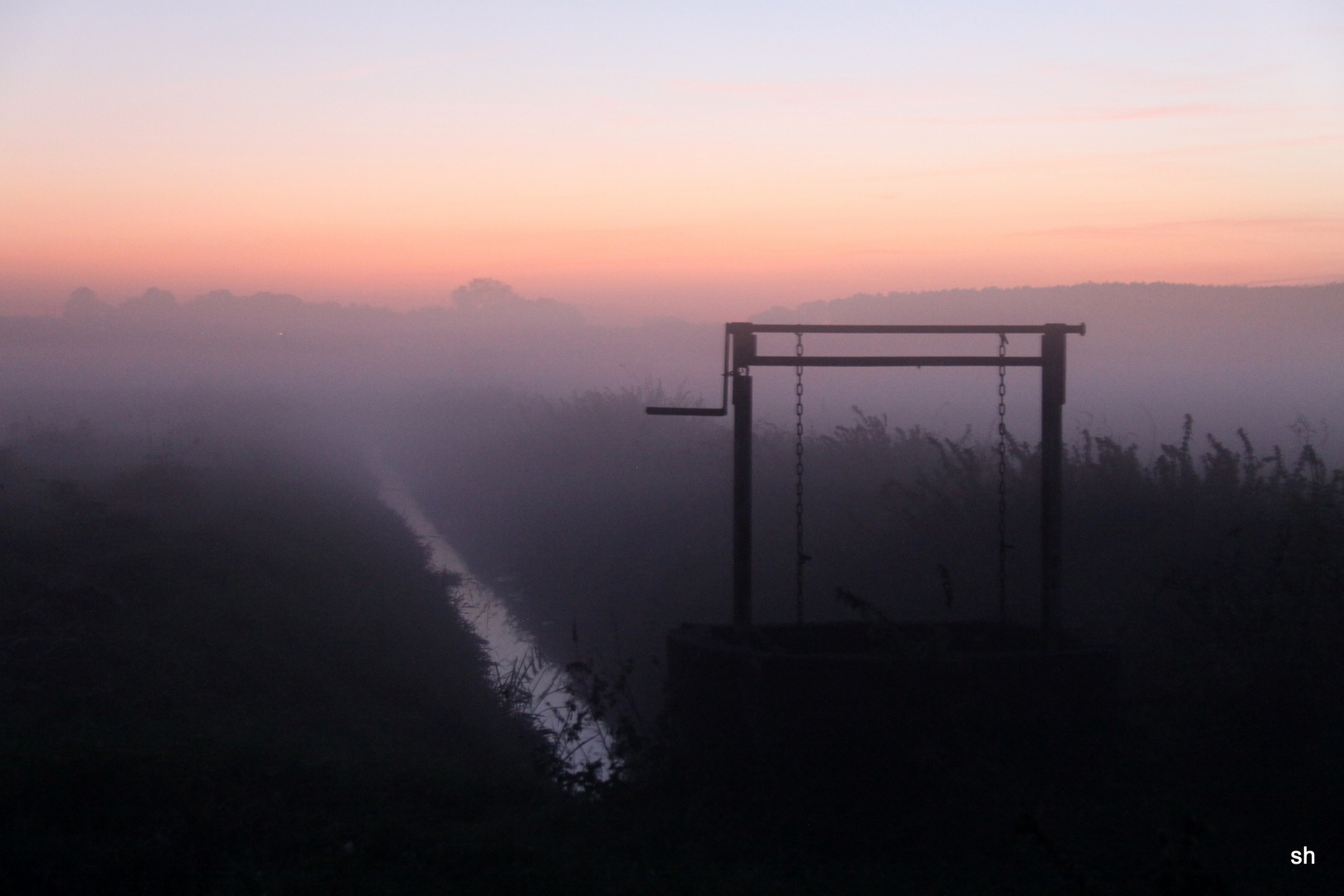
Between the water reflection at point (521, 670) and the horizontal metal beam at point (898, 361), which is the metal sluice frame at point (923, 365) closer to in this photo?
the horizontal metal beam at point (898, 361)

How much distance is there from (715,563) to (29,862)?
9880 millimetres

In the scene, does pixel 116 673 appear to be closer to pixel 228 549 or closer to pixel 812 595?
pixel 228 549

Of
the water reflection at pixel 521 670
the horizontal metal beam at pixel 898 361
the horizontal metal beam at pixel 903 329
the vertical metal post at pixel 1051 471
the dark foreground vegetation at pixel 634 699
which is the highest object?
the horizontal metal beam at pixel 903 329

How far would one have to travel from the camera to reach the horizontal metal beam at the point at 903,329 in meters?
6.58

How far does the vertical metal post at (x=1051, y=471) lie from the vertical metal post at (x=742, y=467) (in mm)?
1873

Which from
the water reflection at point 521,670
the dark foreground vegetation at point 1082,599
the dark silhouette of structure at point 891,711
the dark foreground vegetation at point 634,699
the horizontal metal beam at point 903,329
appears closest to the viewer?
the dark foreground vegetation at point 634,699

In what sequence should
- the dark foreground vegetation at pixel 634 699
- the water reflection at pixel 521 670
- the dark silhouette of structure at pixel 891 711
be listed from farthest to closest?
1. the water reflection at pixel 521 670
2. the dark silhouette of structure at pixel 891 711
3. the dark foreground vegetation at pixel 634 699

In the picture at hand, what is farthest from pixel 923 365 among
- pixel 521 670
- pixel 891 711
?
pixel 521 670

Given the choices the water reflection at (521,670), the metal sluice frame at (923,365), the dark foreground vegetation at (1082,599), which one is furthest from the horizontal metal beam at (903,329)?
the water reflection at (521,670)

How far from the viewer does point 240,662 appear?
9.61 metres

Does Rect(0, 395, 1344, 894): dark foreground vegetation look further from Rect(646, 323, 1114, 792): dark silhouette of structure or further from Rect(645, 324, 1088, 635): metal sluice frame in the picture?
Rect(645, 324, 1088, 635): metal sluice frame

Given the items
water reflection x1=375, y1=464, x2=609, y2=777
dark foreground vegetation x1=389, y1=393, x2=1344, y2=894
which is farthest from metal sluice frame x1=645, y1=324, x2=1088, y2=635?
water reflection x1=375, y1=464, x2=609, y2=777

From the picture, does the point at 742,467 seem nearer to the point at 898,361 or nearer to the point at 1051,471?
the point at 898,361

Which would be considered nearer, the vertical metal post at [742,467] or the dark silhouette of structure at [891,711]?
the dark silhouette of structure at [891,711]
